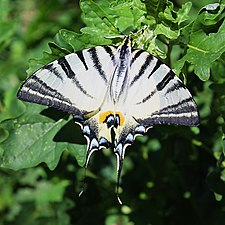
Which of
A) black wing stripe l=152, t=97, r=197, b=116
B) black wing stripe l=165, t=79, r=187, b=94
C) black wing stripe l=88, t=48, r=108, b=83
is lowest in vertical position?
black wing stripe l=152, t=97, r=197, b=116

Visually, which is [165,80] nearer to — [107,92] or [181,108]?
[181,108]

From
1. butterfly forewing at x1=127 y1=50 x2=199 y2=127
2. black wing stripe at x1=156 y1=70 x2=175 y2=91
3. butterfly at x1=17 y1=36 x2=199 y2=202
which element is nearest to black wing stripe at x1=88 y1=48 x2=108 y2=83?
butterfly at x1=17 y1=36 x2=199 y2=202

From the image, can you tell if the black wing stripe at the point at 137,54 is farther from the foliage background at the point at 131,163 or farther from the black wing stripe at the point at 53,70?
the black wing stripe at the point at 53,70

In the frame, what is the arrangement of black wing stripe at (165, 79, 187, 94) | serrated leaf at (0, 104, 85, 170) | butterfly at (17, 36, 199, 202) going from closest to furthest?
black wing stripe at (165, 79, 187, 94) → butterfly at (17, 36, 199, 202) → serrated leaf at (0, 104, 85, 170)

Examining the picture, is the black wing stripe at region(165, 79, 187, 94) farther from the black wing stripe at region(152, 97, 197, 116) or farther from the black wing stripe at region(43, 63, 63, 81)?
the black wing stripe at region(43, 63, 63, 81)

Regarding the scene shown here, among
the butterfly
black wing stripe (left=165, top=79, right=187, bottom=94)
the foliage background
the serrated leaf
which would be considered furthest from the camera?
the serrated leaf

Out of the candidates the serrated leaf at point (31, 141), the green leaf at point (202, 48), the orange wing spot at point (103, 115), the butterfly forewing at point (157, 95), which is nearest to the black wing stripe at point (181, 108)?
the butterfly forewing at point (157, 95)

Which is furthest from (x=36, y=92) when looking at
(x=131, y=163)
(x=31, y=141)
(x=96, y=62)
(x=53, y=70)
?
(x=131, y=163)
